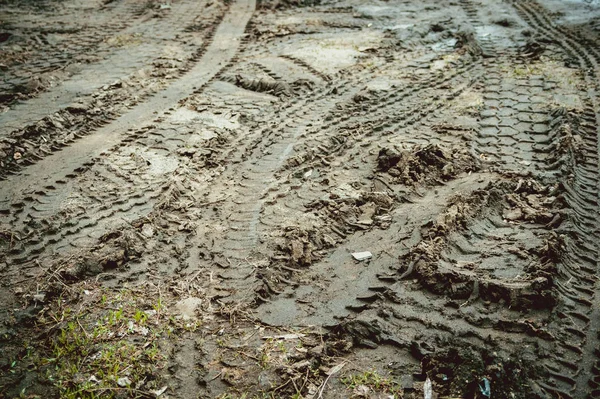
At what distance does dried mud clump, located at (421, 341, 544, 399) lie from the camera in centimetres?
291

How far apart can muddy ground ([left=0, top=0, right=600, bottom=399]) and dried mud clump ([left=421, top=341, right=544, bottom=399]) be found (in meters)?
0.01

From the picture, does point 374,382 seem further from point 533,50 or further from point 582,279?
point 533,50

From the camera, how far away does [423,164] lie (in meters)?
A: 5.34

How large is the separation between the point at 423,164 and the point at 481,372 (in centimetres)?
281

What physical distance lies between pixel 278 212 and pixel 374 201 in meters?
1.02

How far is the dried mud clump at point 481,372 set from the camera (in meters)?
2.91

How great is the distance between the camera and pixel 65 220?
15.3ft

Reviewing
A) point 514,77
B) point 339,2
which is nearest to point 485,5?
point 339,2

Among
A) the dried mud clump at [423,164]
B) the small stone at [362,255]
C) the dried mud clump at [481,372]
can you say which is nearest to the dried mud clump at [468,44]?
the dried mud clump at [423,164]

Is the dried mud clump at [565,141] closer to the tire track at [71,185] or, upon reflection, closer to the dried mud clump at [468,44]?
the dried mud clump at [468,44]

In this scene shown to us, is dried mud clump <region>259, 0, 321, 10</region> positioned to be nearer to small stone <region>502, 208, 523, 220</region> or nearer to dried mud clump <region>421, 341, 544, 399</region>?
small stone <region>502, 208, 523, 220</region>

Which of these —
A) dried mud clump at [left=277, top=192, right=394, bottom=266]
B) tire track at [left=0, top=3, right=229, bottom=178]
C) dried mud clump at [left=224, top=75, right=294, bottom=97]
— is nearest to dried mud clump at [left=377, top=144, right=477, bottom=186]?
dried mud clump at [left=277, top=192, right=394, bottom=266]

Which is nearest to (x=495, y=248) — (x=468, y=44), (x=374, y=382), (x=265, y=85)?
(x=374, y=382)

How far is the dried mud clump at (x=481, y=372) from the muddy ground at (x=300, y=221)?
0.01m
